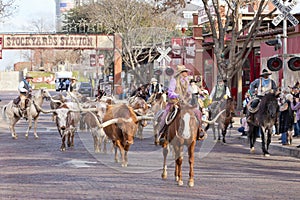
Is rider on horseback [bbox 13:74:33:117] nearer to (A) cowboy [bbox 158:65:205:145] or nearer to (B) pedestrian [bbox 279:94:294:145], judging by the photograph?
(B) pedestrian [bbox 279:94:294:145]

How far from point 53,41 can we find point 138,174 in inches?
1731

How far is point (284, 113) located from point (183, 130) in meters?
8.60

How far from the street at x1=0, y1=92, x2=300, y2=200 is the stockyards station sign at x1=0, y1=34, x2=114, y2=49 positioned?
35.3 meters

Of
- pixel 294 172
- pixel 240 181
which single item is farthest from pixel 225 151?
pixel 240 181

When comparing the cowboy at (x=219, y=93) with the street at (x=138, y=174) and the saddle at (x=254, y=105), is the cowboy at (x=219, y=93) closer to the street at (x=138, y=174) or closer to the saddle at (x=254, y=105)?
the street at (x=138, y=174)

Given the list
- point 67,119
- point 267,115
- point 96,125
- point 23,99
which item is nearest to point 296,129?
point 267,115

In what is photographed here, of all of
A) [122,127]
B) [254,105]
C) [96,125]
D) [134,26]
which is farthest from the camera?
[134,26]

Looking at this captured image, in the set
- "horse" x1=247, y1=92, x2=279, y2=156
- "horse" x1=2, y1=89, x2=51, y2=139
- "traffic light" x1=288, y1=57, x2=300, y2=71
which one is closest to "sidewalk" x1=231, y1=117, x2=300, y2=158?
"horse" x1=247, y1=92, x2=279, y2=156

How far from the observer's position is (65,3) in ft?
592

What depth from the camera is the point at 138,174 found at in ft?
49.9

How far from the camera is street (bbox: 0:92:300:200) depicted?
12531 millimetres

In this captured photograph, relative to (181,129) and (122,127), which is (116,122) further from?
(181,129)

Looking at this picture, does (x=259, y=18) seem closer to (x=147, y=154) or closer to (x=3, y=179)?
(x=147, y=154)

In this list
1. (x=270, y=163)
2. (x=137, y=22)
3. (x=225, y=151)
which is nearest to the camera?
(x=270, y=163)
